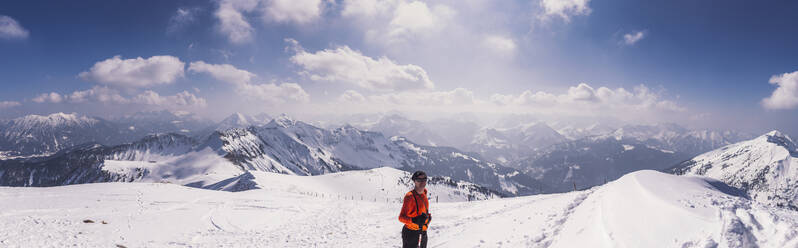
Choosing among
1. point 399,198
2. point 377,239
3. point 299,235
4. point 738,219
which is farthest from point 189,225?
point 399,198

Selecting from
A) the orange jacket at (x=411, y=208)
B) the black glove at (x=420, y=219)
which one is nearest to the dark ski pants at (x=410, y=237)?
the orange jacket at (x=411, y=208)

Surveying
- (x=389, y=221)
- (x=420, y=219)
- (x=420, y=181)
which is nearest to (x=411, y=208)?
(x=420, y=219)

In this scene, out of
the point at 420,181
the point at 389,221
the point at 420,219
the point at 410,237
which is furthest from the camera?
the point at 389,221

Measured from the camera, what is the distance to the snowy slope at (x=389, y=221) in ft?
33.7

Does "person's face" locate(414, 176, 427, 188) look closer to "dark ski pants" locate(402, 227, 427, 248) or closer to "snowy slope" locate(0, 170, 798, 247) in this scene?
"dark ski pants" locate(402, 227, 427, 248)

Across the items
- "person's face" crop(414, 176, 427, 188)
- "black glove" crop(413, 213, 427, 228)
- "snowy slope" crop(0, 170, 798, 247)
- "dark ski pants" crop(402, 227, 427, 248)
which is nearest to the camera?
"person's face" crop(414, 176, 427, 188)

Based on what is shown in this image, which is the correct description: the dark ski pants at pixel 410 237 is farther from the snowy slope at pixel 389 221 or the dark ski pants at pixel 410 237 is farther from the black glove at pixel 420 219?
the snowy slope at pixel 389 221

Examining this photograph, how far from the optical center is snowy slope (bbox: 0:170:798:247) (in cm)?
1026

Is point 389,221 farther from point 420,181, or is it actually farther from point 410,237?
point 420,181

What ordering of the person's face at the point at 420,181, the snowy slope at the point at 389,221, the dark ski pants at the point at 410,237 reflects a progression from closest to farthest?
1. the person's face at the point at 420,181
2. the dark ski pants at the point at 410,237
3. the snowy slope at the point at 389,221

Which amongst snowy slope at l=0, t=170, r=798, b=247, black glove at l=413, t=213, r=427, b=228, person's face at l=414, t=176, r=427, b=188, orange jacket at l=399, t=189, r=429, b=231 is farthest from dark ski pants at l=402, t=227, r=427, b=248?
snowy slope at l=0, t=170, r=798, b=247

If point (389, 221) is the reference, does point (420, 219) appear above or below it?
above

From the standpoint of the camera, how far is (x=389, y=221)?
2795 cm

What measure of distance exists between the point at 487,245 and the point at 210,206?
30.0m
